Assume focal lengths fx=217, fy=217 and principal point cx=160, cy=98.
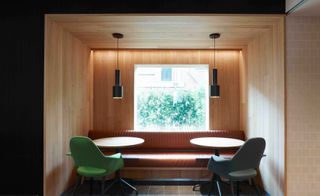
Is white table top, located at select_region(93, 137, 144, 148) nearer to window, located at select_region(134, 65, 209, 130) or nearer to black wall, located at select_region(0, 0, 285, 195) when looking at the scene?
black wall, located at select_region(0, 0, 285, 195)

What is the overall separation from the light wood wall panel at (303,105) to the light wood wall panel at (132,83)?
159 centimetres

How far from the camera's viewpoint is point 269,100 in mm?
2883

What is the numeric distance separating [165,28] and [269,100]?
1.68 meters

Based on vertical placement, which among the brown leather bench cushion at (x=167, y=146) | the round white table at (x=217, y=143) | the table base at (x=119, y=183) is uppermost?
the round white table at (x=217, y=143)

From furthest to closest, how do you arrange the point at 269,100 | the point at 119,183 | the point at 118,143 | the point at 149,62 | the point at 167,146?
1. the point at 149,62
2. the point at 167,146
3. the point at 119,183
4. the point at 118,143
5. the point at 269,100

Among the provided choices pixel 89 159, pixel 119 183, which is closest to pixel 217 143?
pixel 119 183

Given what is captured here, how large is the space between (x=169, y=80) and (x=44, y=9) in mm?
2373

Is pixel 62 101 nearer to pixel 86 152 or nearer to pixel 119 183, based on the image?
pixel 86 152

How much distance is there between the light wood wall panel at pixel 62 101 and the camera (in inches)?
103

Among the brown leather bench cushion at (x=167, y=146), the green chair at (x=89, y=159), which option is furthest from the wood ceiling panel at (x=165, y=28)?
the brown leather bench cushion at (x=167, y=146)

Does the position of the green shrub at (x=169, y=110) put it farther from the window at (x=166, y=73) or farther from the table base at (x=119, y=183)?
the table base at (x=119, y=183)
